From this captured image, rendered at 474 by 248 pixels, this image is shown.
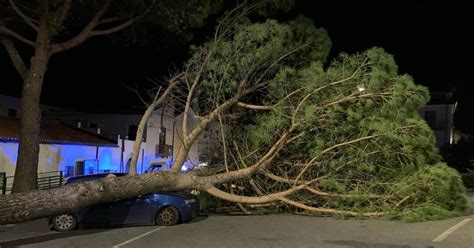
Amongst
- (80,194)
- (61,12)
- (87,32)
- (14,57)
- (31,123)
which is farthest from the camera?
(87,32)

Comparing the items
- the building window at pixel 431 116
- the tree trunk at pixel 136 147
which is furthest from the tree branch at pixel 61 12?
the building window at pixel 431 116

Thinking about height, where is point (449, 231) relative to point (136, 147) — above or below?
below

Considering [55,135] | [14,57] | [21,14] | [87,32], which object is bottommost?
[55,135]

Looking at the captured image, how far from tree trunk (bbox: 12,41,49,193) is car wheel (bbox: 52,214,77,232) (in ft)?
8.63

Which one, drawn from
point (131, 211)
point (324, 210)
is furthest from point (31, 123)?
point (324, 210)

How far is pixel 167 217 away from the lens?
1256 centimetres

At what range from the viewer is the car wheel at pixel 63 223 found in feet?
39.7

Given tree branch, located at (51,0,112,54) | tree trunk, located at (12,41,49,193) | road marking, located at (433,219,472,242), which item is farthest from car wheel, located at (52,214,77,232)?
road marking, located at (433,219,472,242)

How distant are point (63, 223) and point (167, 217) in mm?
2429

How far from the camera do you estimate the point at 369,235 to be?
1079 cm

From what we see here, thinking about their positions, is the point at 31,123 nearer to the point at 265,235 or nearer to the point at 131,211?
the point at 131,211

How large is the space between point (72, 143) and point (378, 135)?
15198 mm

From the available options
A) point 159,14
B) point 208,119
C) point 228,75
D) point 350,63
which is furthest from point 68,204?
point 350,63

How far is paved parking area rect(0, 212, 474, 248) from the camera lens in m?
9.92
